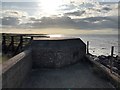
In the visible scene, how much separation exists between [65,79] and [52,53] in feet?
10.7

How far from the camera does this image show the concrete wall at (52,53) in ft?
51.4

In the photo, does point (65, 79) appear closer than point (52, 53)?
Yes

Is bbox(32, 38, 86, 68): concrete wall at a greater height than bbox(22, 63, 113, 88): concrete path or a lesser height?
greater

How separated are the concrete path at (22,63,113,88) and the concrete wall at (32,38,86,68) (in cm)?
72

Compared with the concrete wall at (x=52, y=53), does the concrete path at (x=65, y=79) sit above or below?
below

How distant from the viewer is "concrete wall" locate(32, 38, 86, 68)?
15.7 meters

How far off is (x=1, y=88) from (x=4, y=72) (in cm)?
56

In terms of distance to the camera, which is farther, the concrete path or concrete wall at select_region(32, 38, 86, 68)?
concrete wall at select_region(32, 38, 86, 68)

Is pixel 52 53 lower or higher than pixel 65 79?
higher

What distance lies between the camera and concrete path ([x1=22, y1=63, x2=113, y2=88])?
11.8m

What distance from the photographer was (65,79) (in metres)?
12.9

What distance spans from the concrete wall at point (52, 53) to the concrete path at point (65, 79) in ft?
2.35

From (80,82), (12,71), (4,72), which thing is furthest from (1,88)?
(80,82)

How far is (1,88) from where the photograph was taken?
7.38 m
